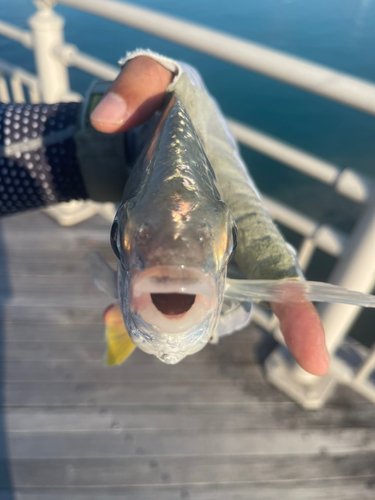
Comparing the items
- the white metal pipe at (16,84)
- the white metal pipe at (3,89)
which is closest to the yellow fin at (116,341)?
the white metal pipe at (16,84)

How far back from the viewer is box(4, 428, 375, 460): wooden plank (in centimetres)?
145

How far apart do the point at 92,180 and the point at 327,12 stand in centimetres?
2729

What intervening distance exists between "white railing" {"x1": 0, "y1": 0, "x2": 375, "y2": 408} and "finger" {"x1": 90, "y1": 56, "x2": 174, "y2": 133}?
1.84ft

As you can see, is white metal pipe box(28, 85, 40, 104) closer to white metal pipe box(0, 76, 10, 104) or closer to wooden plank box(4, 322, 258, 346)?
white metal pipe box(0, 76, 10, 104)

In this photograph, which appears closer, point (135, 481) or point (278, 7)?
point (135, 481)

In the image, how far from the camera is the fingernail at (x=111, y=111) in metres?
0.72

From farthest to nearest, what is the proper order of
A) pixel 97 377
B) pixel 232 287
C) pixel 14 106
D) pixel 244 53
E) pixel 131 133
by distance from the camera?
pixel 97 377
pixel 244 53
pixel 14 106
pixel 131 133
pixel 232 287

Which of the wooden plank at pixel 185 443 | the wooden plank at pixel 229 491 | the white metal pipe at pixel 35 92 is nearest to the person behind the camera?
the wooden plank at pixel 229 491

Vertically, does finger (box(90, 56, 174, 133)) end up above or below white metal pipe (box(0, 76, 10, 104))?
above

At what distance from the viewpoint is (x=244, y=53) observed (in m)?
1.15

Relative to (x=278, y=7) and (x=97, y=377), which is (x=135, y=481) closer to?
(x=97, y=377)

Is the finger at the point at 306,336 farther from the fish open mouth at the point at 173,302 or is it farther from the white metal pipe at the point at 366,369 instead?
the white metal pipe at the point at 366,369

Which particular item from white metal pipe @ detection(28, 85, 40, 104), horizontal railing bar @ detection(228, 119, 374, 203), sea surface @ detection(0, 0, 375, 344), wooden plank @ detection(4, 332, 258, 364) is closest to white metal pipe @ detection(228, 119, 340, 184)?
horizontal railing bar @ detection(228, 119, 374, 203)

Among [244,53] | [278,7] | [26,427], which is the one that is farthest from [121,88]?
[278,7]
